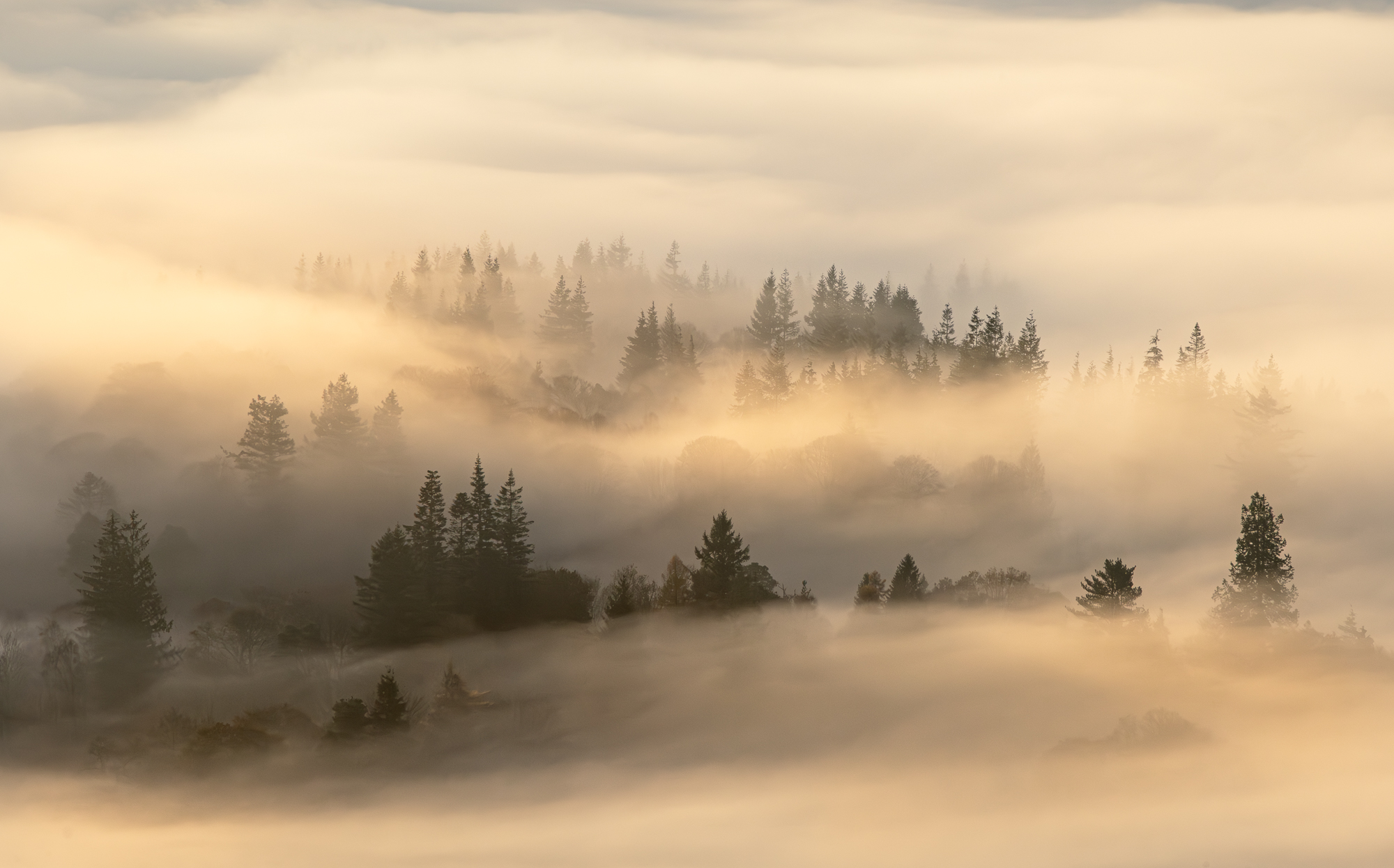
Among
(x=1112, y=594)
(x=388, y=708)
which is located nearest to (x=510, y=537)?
(x=388, y=708)

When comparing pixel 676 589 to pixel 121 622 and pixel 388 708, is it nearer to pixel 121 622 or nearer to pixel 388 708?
pixel 388 708

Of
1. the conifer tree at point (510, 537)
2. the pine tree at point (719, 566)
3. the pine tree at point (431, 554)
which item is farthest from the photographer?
the pine tree at point (719, 566)

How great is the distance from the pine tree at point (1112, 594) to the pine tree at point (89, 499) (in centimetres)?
12058

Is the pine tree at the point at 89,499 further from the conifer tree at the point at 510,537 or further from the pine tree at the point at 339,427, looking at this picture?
the conifer tree at the point at 510,537

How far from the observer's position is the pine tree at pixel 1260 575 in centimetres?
12369

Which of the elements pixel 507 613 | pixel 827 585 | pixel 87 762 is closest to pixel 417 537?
pixel 507 613

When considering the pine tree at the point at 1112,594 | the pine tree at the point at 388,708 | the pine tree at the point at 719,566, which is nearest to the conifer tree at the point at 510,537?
the pine tree at the point at 388,708

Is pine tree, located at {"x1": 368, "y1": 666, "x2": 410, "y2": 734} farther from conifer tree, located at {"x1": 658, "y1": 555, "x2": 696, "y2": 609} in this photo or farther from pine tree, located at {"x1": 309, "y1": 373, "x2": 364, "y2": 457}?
pine tree, located at {"x1": 309, "y1": 373, "x2": 364, "y2": 457}

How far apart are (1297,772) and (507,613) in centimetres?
10116

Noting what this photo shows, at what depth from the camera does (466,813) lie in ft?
445

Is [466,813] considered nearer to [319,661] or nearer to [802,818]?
[319,661]

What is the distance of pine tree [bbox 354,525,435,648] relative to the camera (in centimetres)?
12925

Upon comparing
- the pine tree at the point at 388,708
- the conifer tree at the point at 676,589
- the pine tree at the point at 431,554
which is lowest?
the pine tree at the point at 388,708

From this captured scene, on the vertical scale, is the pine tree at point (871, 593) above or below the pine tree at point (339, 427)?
below
